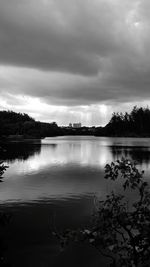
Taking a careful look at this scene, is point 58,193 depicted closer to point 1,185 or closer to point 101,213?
point 1,185

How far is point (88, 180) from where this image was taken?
3991 centimetres

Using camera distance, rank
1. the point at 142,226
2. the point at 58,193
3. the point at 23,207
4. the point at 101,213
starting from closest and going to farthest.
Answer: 1. the point at 142,226
2. the point at 101,213
3. the point at 23,207
4. the point at 58,193

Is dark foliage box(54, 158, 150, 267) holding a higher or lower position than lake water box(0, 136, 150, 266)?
higher

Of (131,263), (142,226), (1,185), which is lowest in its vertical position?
(1,185)

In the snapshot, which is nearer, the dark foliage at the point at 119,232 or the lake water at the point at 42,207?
the dark foliage at the point at 119,232

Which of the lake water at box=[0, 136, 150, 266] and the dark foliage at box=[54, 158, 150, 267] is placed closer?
the dark foliage at box=[54, 158, 150, 267]

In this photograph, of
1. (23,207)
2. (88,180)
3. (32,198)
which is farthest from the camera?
(88,180)

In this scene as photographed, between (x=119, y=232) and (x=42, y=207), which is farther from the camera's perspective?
(x=42, y=207)

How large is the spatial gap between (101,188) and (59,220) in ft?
43.6

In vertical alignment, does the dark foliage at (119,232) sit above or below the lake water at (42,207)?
above

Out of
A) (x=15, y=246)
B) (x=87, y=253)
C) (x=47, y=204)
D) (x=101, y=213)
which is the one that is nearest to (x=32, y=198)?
(x=47, y=204)

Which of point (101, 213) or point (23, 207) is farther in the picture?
point (23, 207)

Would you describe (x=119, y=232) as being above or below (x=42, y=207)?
above

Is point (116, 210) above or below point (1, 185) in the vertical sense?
above
